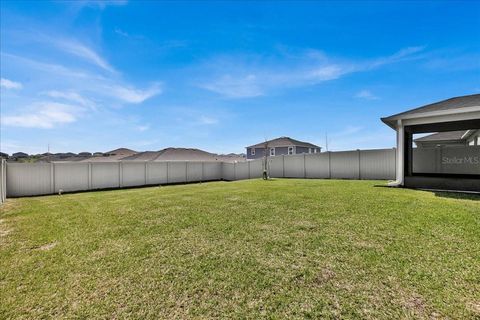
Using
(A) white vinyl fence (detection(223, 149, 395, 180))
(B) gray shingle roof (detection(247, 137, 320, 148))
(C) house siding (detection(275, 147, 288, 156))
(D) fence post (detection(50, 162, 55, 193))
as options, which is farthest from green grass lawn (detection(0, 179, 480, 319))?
(B) gray shingle roof (detection(247, 137, 320, 148))

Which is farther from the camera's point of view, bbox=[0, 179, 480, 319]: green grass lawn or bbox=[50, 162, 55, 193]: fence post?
bbox=[50, 162, 55, 193]: fence post

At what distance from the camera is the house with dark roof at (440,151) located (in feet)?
28.7

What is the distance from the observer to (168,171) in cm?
1931

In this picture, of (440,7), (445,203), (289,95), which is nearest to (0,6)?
(445,203)

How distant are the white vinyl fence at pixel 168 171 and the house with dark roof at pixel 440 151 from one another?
171 centimetres

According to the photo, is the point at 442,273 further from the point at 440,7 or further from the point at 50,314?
the point at 440,7

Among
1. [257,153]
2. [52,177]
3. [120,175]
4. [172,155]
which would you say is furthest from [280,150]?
[52,177]

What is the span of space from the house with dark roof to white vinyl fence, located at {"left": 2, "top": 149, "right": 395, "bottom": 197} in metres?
1.71

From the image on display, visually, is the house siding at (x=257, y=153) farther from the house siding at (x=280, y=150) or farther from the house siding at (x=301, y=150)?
the house siding at (x=301, y=150)

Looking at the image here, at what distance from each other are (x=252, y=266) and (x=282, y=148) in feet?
90.6

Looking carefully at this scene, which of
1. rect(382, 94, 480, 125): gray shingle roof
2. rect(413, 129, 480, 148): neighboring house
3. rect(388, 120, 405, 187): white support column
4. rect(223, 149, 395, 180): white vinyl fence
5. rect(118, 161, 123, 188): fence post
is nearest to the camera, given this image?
rect(382, 94, 480, 125): gray shingle roof

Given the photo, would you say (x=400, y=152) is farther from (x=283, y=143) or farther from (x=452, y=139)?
(x=283, y=143)

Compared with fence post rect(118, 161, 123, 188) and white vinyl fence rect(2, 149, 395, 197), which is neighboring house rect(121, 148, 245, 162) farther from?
fence post rect(118, 161, 123, 188)

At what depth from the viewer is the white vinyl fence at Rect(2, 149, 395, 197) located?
1333cm
